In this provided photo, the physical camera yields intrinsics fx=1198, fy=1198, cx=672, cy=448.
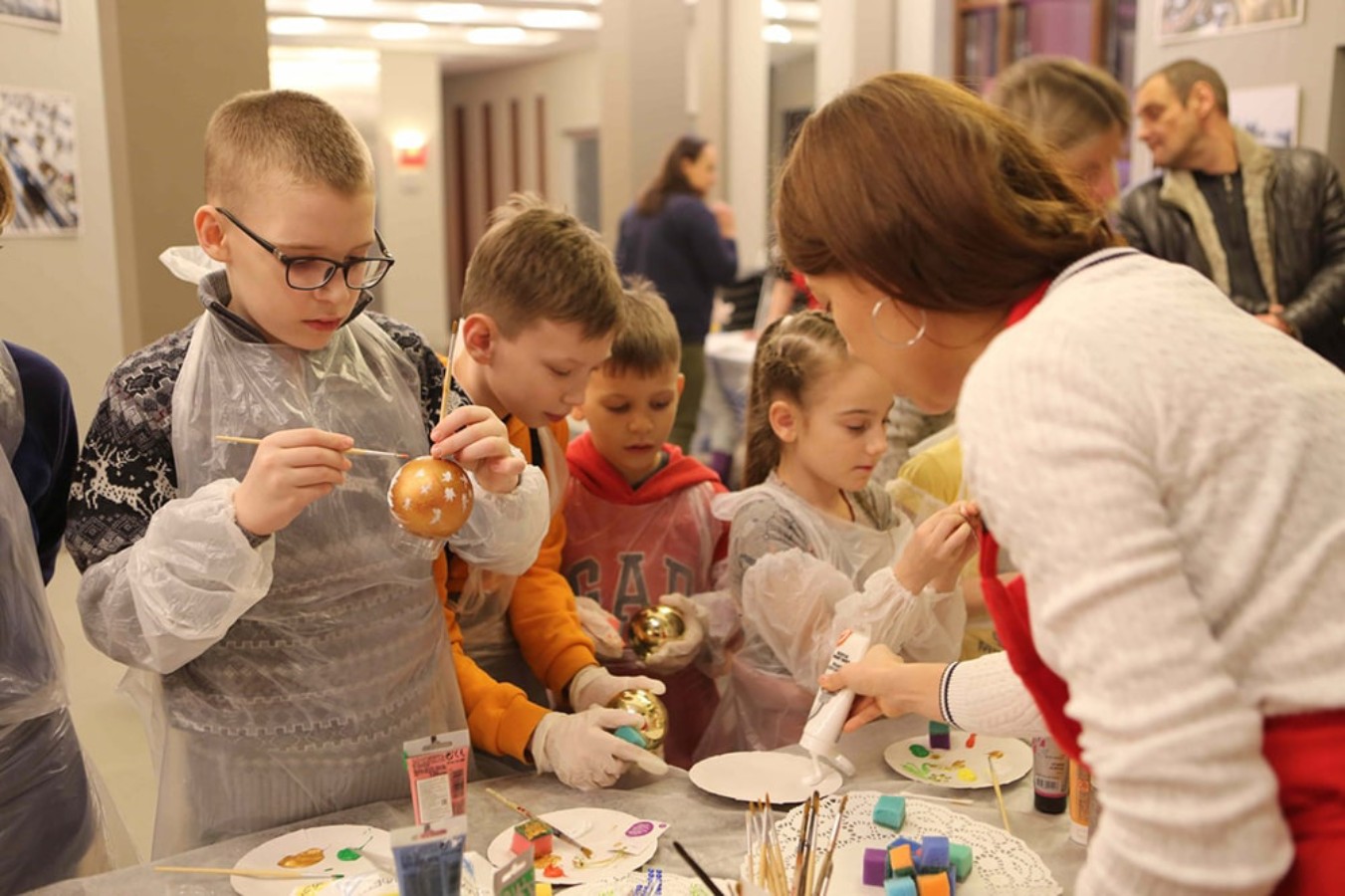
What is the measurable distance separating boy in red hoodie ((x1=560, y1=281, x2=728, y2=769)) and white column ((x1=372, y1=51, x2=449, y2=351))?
11.1 metres

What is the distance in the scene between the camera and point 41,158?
2.37m

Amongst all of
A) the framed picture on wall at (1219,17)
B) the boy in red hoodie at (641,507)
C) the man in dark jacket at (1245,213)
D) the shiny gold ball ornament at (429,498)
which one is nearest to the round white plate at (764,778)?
the shiny gold ball ornament at (429,498)

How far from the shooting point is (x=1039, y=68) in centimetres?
294

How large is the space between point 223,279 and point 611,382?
0.98m

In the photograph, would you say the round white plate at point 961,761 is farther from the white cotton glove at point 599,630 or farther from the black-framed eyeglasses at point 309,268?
the black-framed eyeglasses at point 309,268

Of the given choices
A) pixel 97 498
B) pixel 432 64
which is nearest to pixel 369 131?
pixel 432 64

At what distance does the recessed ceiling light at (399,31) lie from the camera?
38.4 feet

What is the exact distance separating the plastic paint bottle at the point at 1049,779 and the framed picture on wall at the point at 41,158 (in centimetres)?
202

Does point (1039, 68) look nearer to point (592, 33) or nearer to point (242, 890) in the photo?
point (242, 890)

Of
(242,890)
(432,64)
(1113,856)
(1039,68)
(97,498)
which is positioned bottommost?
(242,890)

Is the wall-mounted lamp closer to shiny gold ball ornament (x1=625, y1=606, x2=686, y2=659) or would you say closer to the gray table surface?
shiny gold ball ornament (x1=625, y1=606, x2=686, y2=659)

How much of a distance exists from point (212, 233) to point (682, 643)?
110cm

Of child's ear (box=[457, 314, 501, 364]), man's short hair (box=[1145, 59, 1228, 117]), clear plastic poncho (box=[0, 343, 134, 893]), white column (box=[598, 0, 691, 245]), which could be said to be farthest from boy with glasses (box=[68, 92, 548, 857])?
white column (box=[598, 0, 691, 245])

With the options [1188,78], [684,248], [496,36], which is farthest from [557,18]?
[1188,78]
